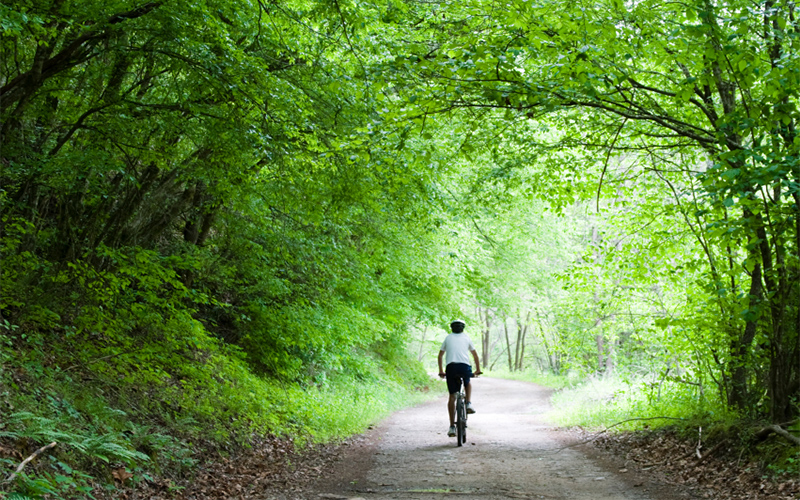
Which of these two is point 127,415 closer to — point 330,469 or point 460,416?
point 330,469

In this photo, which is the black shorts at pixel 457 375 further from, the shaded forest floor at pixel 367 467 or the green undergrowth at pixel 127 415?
the green undergrowth at pixel 127 415

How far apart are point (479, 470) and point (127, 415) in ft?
14.7

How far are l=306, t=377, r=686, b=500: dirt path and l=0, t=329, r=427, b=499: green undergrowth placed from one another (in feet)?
4.63

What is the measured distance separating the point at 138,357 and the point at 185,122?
118 inches

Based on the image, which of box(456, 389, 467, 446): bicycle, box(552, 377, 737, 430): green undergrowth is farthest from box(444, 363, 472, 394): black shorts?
box(552, 377, 737, 430): green undergrowth

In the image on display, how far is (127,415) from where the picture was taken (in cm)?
715

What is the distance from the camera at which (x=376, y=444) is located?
10.6m

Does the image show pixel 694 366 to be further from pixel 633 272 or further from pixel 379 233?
pixel 379 233

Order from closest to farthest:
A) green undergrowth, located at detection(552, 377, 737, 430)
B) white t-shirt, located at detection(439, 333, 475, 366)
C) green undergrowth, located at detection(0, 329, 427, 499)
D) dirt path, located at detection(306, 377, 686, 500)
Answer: green undergrowth, located at detection(0, 329, 427, 499)
dirt path, located at detection(306, 377, 686, 500)
green undergrowth, located at detection(552, 377, 737, 430)
white t-shirt, located at detection(439, 333, 475, 366)

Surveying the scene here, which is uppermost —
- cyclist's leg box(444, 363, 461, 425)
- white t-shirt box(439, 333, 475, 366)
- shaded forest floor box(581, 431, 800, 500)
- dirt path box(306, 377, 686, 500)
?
white t-shirt box(439, 333, 475, 366)

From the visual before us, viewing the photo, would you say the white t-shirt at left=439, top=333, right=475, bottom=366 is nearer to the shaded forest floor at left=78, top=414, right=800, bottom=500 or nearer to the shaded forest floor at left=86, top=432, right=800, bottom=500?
the shaded forest floor at left=78, top=414, right=800, bottom=500

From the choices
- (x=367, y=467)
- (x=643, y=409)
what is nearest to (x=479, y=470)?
(x=367, y=467)

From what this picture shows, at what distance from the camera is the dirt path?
21.5 ft

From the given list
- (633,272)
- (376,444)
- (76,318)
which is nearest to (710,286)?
(633,272)
